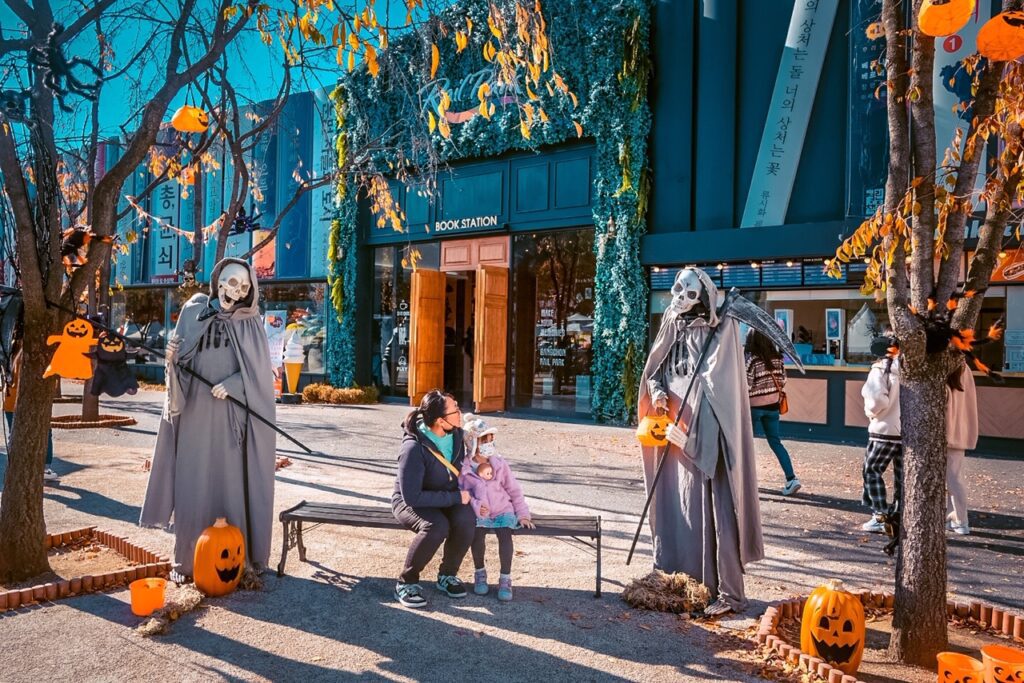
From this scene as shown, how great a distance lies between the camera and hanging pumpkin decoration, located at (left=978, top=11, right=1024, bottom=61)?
3676 mm

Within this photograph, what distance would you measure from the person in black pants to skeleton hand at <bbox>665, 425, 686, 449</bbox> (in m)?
1.35

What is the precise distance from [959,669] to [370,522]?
3.55 meters

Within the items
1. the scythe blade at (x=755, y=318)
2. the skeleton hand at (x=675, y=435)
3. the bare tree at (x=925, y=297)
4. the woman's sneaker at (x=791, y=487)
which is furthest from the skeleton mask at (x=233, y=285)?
the woman's sneaker at (x=791, y=487)

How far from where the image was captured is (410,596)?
4.89 meters

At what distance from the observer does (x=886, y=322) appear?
39.4 ft

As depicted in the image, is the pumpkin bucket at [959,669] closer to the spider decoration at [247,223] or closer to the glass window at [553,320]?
the glass window at [553,320]

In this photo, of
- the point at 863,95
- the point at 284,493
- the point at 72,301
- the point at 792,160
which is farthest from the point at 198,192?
the point at 863,95

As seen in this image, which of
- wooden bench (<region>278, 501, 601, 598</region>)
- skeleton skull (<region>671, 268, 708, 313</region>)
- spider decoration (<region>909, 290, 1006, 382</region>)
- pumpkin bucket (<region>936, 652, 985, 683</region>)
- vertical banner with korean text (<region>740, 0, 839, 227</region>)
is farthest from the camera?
vertical banner with korean text (<region>740, 0, 839, 227</region>)

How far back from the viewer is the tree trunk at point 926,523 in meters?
4.02

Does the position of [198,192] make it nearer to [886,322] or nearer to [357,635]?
[357,635]

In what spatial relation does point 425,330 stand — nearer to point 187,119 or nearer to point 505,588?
point 187,119

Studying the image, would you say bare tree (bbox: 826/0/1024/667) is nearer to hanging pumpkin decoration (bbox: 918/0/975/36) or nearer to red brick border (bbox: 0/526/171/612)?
hanging pumpkin decoration (bbox: 918/0/975/36)

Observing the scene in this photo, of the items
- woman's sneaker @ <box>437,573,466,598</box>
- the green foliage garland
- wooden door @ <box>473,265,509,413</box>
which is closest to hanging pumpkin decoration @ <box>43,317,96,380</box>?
woman's sneaker @ <box>437,573,466,598</box>

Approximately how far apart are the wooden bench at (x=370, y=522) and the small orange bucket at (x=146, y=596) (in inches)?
36.8
